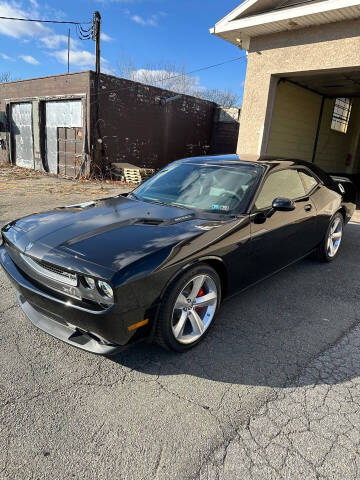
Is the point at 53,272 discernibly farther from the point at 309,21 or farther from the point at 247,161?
the point at 309,21

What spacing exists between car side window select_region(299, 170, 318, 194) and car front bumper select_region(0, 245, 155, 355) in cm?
285

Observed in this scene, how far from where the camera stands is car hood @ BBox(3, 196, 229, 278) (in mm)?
2262

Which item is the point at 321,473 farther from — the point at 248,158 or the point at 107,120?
the point at 107,120

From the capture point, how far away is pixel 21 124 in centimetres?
1788

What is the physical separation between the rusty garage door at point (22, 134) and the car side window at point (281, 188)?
16518mm

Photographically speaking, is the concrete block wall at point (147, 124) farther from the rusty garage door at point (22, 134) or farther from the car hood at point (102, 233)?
the car hood at point (102, 233)

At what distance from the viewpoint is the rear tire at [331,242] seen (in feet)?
15.2

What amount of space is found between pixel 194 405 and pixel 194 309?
0.74 m

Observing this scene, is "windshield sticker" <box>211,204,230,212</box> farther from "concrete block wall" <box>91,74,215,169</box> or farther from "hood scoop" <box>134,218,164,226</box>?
"concrete block wall" <box>91,74,215,169</box>

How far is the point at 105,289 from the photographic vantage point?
2146 mm

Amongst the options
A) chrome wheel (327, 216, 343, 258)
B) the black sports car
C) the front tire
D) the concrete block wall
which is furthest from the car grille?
the concrete block wall

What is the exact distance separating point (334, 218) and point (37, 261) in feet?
13.1

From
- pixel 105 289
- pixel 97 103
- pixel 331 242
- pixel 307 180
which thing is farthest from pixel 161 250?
pixel 97 103

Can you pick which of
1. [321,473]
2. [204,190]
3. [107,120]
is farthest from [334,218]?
[107,120]
